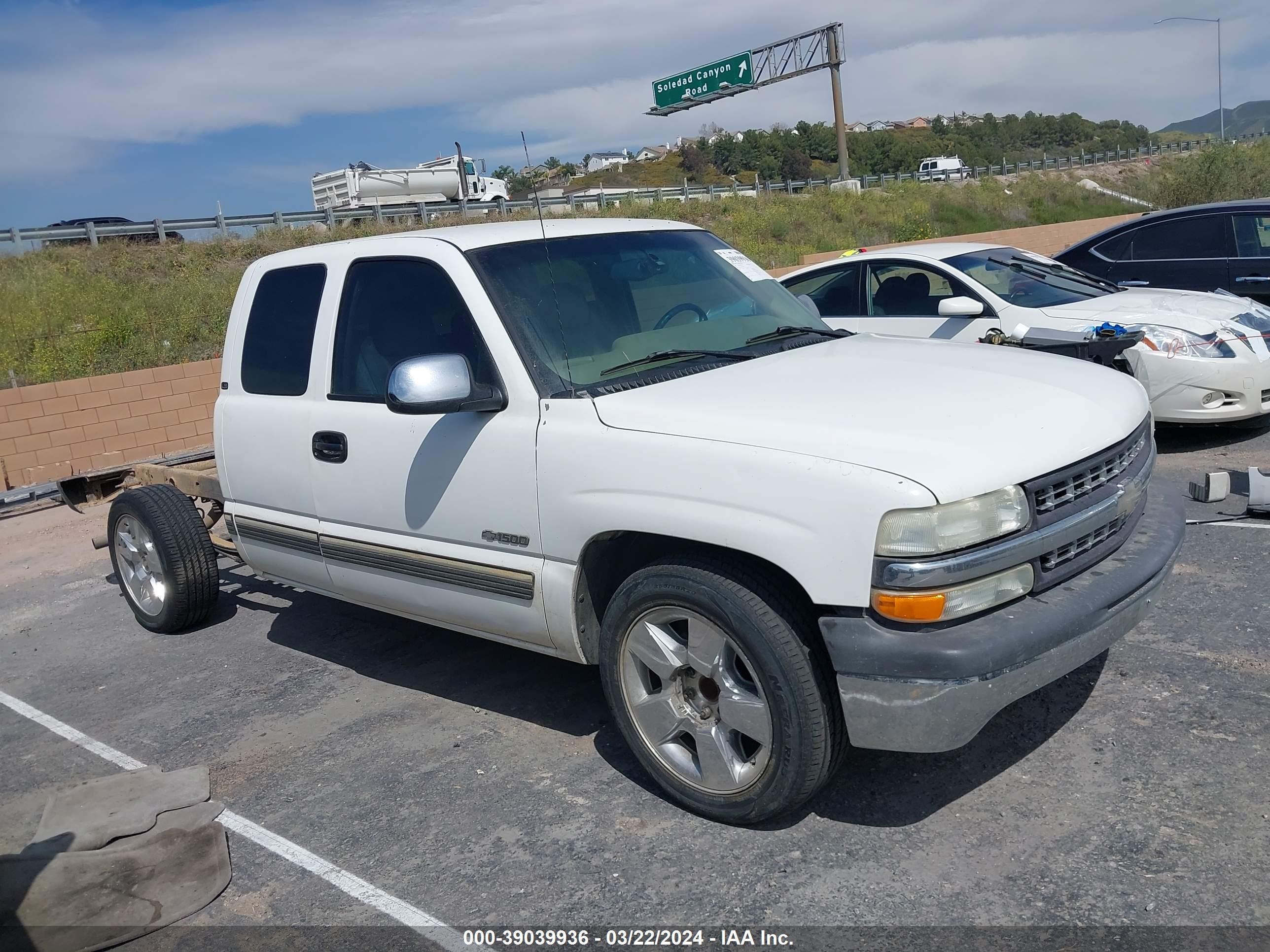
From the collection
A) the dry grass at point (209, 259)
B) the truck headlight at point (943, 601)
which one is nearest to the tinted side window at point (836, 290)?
the dry grass at point (209, 259)

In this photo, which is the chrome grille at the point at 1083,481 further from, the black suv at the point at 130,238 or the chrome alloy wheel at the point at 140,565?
the black suv at the point at 130,238

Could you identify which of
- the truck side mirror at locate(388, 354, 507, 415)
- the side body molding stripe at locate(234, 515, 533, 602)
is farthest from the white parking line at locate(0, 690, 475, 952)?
the truck side mirror at locate(388, 354, 507, 415)

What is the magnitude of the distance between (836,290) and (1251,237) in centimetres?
369

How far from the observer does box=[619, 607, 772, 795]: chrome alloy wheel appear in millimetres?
3316

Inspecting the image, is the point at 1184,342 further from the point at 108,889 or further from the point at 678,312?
the point at 108,889

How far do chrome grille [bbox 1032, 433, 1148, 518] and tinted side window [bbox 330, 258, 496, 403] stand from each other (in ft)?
6.34

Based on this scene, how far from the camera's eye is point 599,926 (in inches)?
119

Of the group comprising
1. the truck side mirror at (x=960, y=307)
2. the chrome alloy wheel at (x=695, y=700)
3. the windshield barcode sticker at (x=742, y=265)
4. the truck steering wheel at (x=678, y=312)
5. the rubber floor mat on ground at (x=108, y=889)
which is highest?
the windshield barcode sticker at (x=742, y=265)

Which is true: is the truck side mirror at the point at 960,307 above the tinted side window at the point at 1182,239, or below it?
below

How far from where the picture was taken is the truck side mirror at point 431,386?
3.62 meters

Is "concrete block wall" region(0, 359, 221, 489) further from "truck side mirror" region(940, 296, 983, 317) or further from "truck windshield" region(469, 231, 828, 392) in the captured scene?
"truck windshield" region(469, 231, 828, 392)

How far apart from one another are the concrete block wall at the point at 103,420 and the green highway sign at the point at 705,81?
1084 inches

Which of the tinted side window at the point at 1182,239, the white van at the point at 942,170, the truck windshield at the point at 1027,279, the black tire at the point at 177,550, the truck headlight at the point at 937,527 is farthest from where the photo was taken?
the white van at the point at 942,170

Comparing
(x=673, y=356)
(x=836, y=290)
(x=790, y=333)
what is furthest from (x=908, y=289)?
(x=673, y=356)
